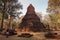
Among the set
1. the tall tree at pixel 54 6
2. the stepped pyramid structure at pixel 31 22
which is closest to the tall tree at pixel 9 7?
the stepped pyramid structure at pixel 31 22

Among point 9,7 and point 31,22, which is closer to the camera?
point 31,22

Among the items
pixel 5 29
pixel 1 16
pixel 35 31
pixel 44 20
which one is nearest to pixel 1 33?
pixel 5 29

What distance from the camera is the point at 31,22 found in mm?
6070

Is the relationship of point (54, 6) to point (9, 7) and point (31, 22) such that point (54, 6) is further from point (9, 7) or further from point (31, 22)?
point (9, 7)

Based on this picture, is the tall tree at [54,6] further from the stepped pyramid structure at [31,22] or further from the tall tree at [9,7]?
the tall tree at [9,7]

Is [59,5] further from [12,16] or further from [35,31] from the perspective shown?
[12,16]

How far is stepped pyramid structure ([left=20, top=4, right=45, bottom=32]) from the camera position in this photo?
5.96m

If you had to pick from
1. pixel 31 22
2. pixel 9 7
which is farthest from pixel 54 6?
pixel 9 7

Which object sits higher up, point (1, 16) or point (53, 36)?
point (1, 16)

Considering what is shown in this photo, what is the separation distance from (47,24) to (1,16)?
2035mm

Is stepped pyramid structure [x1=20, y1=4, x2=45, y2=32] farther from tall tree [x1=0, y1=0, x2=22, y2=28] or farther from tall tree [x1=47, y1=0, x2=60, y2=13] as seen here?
tall tree [x1=47, y1=0, x2=60, y2=13]

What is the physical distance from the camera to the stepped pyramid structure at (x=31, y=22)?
19.5 feet

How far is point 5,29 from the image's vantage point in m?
6.27

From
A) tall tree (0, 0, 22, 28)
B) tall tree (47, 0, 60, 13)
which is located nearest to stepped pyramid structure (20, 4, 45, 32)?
tall tree (0, 0, 22, 28)
